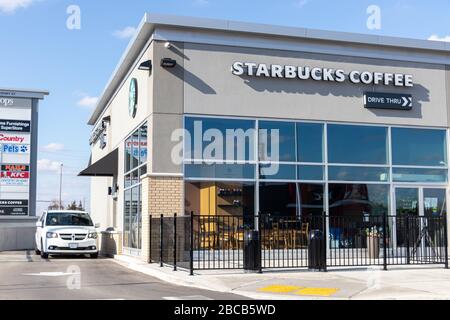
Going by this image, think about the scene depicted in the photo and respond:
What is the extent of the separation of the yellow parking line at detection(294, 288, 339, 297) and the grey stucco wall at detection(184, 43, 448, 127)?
844 centimetres

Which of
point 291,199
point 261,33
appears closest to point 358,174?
point 291,199

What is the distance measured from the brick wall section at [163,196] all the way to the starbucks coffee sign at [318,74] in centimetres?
404

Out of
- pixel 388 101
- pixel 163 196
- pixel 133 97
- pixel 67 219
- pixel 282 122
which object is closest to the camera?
pixel 163 196

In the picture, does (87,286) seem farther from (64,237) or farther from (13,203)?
(13,203)

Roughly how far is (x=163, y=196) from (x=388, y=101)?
27.1 feet

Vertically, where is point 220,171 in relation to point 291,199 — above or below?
above

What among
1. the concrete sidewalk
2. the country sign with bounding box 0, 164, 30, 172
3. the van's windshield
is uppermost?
the country sign with bounding box 0, 164, 30, 172

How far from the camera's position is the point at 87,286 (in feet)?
41.8

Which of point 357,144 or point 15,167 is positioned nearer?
point 357,144

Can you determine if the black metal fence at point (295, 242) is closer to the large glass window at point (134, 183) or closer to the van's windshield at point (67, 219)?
the large glass window at point (134, 183)

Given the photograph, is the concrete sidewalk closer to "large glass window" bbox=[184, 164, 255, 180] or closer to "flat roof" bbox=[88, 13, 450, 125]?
"large glass window" bbox=[184, 164, 255, 180]

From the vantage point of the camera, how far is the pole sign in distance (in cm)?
2052

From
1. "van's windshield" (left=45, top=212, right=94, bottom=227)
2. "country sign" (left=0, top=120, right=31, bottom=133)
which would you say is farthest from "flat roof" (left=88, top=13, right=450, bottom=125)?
"country sign" (left=0, top=120, right=31, bottom=133)

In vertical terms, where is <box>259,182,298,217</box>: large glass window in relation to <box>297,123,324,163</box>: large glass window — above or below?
below
